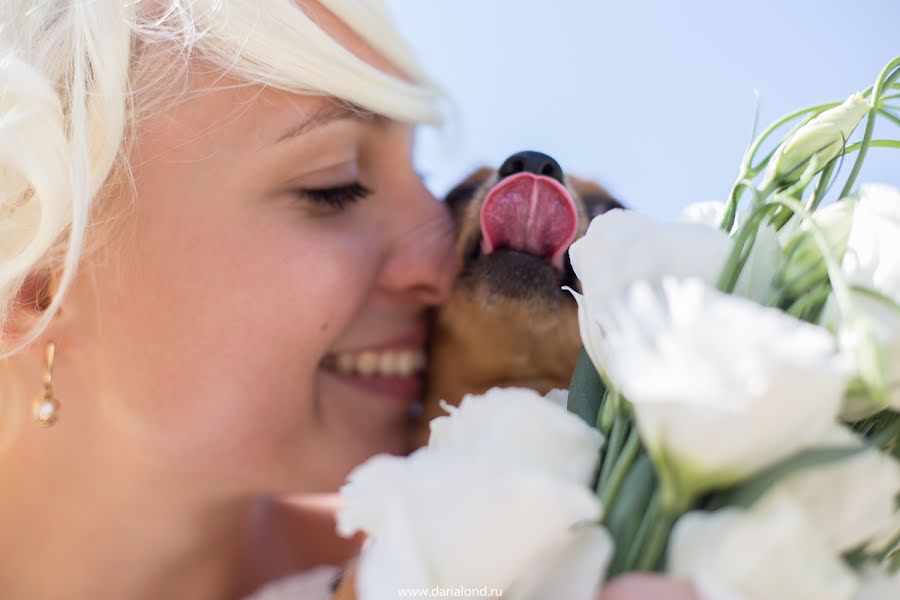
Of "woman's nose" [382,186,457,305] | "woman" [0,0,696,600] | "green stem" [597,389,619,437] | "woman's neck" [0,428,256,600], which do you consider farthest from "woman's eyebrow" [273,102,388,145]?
"green stem" [597,389,619,437]

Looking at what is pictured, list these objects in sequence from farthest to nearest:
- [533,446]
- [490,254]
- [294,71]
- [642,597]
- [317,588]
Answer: [317,588], [490,254], [294,71], [533,446], [642,597]

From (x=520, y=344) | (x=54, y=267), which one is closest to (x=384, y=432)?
(x=520, y=344)

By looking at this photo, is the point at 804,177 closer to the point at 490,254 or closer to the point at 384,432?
the point at 490,254

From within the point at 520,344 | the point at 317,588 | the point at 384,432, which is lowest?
the point at 317,588

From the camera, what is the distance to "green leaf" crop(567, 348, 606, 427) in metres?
0.65

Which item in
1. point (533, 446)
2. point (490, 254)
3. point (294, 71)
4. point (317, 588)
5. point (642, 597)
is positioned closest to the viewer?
point (642, 597)

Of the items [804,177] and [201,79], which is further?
[201,79]

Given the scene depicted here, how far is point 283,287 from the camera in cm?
106

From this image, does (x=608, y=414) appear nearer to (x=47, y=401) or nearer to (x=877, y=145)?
(x=877, y=145)

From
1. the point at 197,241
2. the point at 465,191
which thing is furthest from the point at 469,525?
the point at 465,191

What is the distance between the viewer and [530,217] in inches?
45.3

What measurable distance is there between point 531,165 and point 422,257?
20cm

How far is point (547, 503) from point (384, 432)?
0.79 metres

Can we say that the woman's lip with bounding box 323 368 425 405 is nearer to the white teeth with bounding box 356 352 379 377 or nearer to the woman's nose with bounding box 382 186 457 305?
the white teeth with bounding box 356 352 379 377
